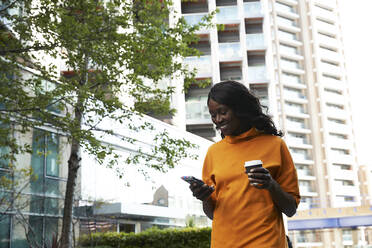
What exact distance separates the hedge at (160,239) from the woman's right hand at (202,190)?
45.6 ft

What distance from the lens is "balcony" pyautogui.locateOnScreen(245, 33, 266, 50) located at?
34.7m

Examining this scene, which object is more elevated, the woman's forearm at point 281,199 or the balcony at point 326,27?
the balcony at point 326,27

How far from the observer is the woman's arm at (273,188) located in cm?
185

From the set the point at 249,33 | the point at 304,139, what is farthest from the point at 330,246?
the point at 249,33

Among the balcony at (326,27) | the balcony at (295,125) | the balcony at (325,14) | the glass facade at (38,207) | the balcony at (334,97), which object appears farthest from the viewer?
the balcony at (325,14)

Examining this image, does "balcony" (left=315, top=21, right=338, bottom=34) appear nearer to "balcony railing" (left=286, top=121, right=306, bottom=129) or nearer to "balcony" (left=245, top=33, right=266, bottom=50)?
"balcony railing" (left=286, top=121, right=306, bottom=129)

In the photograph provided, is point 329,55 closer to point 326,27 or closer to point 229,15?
point 326,27

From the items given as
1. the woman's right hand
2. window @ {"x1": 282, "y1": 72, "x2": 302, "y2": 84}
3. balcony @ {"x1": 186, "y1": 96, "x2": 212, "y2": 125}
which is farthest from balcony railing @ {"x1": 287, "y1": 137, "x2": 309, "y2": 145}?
Result: the woman's right hand

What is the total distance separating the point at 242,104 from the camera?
7.20ft

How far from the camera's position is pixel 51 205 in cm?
1378

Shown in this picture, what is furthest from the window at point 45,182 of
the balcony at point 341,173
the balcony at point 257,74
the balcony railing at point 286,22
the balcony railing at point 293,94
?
the balcony railing at point 286,22

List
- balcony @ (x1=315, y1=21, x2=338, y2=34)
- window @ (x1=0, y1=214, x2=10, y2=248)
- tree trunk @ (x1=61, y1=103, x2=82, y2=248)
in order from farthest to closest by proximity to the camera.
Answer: balcony @ (x1=315, y1=21, x2=338, y2=34) → window @ (x1=0, y1=214, x2=10, y2=248) → tree trunk @ (x1=61, y1=103, x2=82, y2=248)

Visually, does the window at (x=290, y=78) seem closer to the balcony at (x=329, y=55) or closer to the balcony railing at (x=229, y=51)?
the balcony at (x=329, y=55)

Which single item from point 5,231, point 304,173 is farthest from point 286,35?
point 5,231
